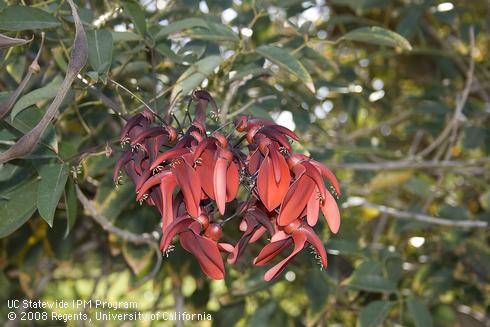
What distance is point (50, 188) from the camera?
87cm

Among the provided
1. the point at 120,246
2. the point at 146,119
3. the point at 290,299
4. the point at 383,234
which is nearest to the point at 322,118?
the point at 383,234

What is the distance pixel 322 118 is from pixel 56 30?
1.08m

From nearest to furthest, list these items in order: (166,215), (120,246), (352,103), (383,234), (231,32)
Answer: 1. (166,215)
2. (231,32)
3. (120,246)
4. (352,103)
5. (383,234)

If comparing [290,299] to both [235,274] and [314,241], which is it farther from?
[314,241]

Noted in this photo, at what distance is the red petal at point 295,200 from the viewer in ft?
2.13

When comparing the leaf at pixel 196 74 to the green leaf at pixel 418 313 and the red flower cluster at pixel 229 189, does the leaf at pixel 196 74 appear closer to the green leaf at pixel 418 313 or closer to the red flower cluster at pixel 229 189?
the red flower cluster at pixel 229 189

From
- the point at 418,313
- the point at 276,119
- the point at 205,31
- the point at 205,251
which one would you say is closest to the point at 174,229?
the point at 205,251

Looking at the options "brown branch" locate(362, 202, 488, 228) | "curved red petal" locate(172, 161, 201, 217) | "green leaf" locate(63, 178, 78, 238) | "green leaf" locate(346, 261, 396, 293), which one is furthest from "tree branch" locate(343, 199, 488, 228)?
"curved red petal" locate(172, 161, 201, 217)

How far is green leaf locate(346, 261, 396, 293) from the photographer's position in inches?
54.0

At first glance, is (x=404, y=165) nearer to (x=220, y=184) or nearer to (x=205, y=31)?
(x=205, y=31)

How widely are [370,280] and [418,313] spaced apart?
0.12 meters

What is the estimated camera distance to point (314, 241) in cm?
68

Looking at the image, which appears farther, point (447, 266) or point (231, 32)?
point (447, 266)

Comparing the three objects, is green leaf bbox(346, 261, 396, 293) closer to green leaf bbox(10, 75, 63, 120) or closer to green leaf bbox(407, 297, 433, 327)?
green leaf bbox(407, 297, 433, 327)
